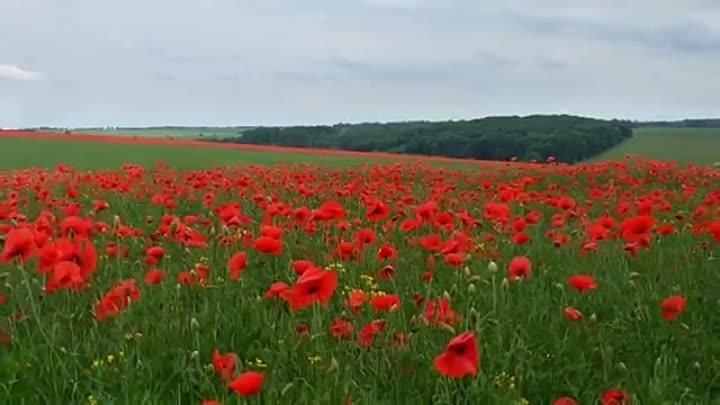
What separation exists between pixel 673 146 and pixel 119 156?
873 inches

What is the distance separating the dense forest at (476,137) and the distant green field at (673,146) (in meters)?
0.86

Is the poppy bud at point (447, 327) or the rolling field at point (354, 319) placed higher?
the poppy bud at point (447, 327)

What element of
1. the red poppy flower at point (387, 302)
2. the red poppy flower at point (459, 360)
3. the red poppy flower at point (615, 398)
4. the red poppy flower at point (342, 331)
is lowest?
the red poppy flower at point (615, 398)

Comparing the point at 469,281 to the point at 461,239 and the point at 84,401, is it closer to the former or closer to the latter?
the point at 461,239

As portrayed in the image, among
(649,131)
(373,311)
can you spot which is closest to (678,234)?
(373,311)

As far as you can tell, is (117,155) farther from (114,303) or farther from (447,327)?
(447,327)

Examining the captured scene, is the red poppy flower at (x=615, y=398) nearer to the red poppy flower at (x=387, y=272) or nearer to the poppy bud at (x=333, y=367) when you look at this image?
the poppy bud at (x=333, y=367)

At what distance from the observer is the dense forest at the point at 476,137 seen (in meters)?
32.9

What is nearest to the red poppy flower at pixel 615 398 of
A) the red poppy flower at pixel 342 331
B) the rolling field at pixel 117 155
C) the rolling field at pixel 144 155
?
the red poppy flower at pixel 342 331

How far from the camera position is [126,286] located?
10.3 feet

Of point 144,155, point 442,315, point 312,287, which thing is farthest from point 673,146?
point 312,287

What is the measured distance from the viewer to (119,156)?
89.4ft

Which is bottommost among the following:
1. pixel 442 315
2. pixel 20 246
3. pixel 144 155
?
pixel 144 155

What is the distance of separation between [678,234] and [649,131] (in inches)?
1787
